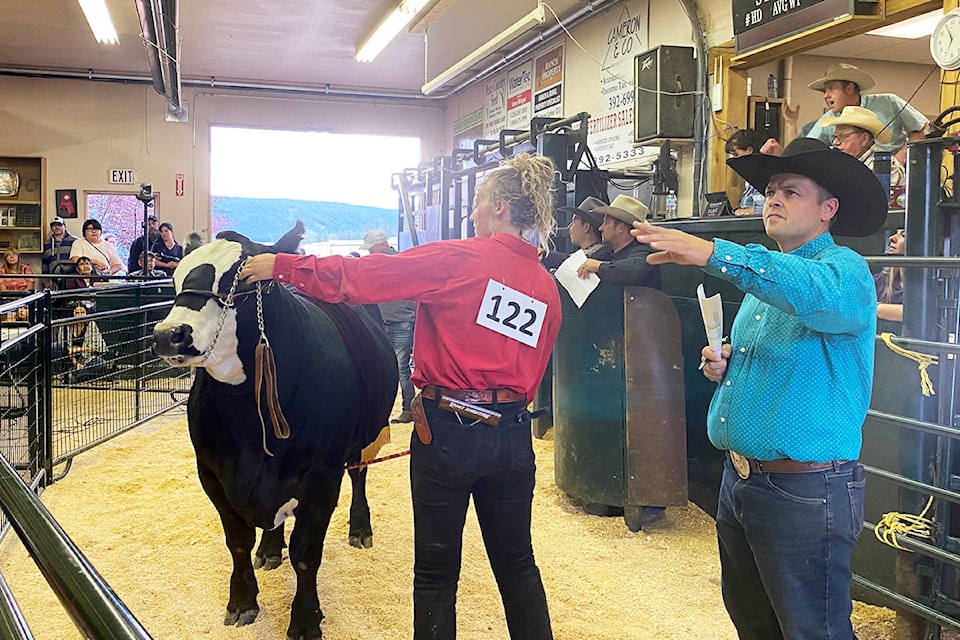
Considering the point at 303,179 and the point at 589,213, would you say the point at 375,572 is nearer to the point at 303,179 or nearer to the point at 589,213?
the point at 589,213

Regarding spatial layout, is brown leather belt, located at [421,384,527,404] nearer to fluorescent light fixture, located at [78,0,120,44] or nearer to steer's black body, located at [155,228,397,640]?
steer's black body, located at [155,228,397,640]

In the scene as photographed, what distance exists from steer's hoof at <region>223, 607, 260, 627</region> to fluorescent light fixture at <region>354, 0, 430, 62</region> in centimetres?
608

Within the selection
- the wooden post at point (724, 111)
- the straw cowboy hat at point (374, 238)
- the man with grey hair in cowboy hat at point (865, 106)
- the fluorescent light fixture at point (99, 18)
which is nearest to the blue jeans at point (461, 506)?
the man with grey hair in cowboy hat at point (865, 106)

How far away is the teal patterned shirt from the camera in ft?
5.45

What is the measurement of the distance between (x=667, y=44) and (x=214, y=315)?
20.9 feet

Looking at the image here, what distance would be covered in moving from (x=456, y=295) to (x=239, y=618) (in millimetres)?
1769

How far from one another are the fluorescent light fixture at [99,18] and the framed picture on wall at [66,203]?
4.02 meters

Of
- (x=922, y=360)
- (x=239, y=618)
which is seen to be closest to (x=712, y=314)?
(x=922, y=360)

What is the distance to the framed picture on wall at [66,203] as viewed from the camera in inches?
508

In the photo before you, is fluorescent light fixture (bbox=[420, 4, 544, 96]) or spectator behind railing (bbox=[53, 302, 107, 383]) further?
spectator behind railing (bbox=[53, 302, 107, 383])

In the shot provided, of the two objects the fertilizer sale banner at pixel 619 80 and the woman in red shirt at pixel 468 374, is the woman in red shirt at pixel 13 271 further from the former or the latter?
the woman in red shirt at pixel 468 374

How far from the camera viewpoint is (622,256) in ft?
14.6

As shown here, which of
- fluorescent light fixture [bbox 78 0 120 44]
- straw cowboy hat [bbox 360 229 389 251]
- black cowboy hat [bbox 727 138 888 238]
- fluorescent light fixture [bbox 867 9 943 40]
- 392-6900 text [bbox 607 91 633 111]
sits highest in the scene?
fluorescent light fixture [bbox 78 0 120 44]

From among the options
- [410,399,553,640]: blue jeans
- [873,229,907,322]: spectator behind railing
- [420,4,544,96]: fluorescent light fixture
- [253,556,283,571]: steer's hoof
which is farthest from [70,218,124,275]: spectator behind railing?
[873,229,907,322]: spectator behind railing
